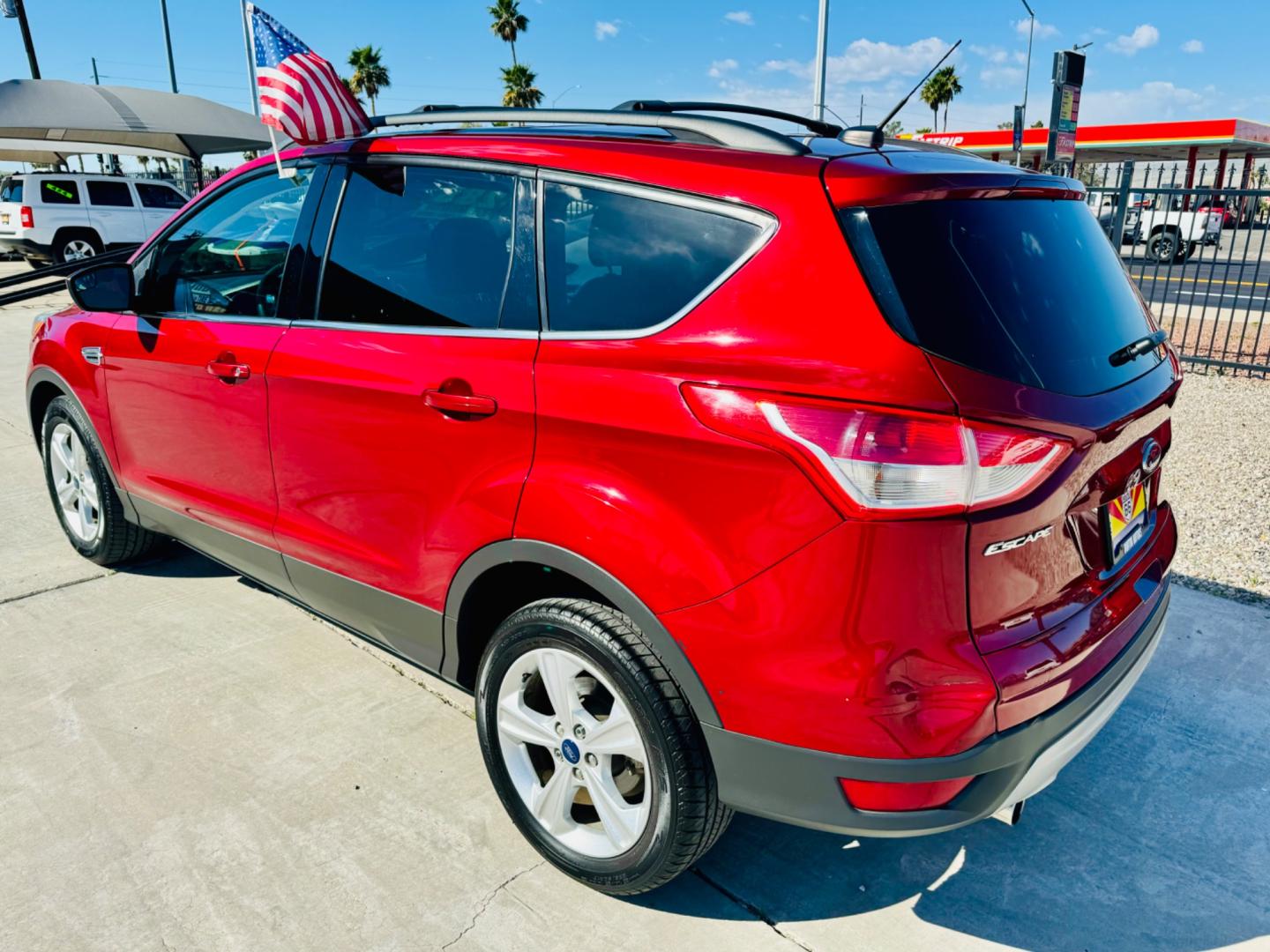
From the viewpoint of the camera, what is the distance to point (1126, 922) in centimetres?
224

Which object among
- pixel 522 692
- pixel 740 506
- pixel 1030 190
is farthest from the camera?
pixel 522 692

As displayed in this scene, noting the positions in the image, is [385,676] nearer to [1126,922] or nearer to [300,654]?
[300,654]

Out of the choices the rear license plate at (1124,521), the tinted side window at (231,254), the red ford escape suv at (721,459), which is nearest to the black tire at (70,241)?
the tinted side window at (231,254)

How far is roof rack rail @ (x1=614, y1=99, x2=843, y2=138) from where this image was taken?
2.70m

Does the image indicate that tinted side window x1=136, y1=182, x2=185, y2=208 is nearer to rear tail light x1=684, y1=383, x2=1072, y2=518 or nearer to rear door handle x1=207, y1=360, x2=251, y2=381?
rear door handle x1=207, y1=360, x2=251, y2=381

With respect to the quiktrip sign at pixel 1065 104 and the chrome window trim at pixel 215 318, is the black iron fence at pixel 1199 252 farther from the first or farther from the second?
the chrome window trim at pixel 215 318

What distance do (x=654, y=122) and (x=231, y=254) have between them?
1717 mm

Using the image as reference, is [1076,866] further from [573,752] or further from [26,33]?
[26,33]

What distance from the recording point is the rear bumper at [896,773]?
5.93 ft

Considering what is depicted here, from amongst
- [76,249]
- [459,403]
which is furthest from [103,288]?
[76,249]

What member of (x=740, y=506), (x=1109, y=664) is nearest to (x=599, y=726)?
(x=740, y=506)

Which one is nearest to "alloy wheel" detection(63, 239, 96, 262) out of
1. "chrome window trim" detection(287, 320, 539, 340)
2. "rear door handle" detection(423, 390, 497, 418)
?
"chrome window trim" detection(287, 320, 539, 340)

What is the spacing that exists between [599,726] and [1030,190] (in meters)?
1.62

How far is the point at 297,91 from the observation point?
2.80 m
